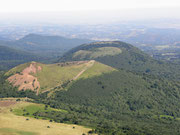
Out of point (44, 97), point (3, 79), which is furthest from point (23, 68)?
point (44, 97)

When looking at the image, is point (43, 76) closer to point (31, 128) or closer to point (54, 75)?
point (54, 75)

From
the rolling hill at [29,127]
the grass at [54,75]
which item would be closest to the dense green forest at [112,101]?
the grass at [54,75]

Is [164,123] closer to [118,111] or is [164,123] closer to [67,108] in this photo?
[118,111]

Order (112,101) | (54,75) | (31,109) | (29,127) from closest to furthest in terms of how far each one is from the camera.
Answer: (29,127) < (31,109) < (112,101) < (54,75)

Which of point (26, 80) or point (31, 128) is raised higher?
point (26, 80)

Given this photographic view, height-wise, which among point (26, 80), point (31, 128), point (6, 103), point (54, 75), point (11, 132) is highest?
point (54, 75)

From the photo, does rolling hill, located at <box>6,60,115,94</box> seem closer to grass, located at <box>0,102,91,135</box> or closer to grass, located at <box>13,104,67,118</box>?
grass, located at <box>13,104,67,118</box>

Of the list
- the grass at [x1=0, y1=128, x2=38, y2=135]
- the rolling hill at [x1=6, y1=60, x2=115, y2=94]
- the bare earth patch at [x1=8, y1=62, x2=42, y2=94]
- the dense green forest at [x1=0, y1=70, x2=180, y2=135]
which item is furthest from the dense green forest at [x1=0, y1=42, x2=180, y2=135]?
the grass at [x1=0, y1=128, x2=38, y2=135]

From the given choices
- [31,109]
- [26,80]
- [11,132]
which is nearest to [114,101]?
[31,109]
